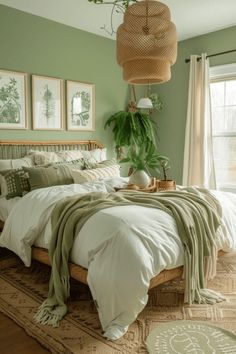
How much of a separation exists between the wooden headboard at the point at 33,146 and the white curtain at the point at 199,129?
1.34 m

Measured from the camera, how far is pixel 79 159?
3.69 meters

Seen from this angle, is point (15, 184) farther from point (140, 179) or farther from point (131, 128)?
point (131, 128)

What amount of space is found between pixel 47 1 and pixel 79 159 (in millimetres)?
1678

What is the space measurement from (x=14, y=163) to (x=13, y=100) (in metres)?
0.79

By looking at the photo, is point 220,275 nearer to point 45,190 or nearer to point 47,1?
point 45,190

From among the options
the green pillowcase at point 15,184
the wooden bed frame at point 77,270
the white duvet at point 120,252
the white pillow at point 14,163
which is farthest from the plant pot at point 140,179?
the white pillow at point 14,163

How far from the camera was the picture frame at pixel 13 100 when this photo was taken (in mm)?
3549

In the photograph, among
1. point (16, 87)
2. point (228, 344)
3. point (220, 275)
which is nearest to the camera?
point (228, 344)

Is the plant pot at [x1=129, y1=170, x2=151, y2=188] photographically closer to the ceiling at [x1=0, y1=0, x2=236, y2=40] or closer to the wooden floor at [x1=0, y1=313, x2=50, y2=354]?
the wooden floor at [x1=0, y1=313, x2=50, y2=354]

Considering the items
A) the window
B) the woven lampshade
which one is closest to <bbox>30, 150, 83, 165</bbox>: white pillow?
the woven lampshade

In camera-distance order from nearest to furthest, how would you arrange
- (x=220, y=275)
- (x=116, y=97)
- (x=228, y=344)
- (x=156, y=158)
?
1. (x=228, y=344)
2. (x=220, y=275)
3. (x=156, y=158)
4. (x=116, y=97)

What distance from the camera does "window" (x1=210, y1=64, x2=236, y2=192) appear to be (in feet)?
14.2

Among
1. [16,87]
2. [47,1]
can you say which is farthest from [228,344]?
[47,1]

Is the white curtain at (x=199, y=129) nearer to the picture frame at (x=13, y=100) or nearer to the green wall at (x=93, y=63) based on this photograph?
the green wall at (x=93, y=63)
